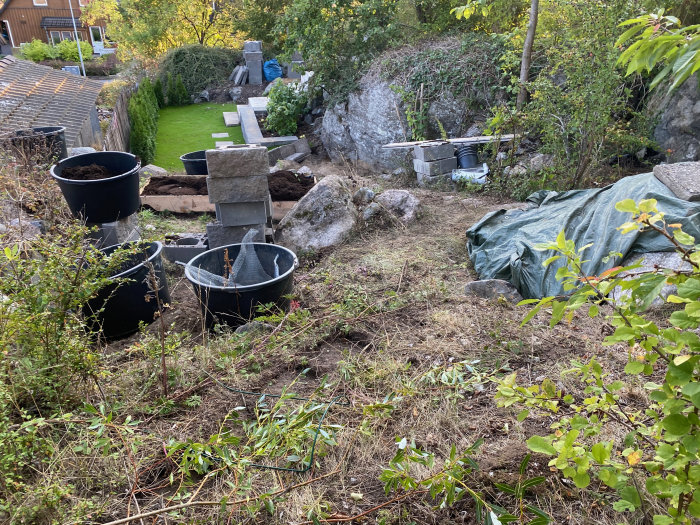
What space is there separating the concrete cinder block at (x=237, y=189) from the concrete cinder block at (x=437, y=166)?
3.87 m

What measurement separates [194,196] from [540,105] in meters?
5.35

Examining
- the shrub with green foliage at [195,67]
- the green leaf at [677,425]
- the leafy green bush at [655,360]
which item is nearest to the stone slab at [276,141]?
the shrub with green foliage at [195,67]

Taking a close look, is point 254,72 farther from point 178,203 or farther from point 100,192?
point 100,192

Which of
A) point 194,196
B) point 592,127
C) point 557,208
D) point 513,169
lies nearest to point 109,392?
point 557,208

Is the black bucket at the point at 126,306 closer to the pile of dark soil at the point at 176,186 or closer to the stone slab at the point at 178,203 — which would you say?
the stone slab at the point at 178,203

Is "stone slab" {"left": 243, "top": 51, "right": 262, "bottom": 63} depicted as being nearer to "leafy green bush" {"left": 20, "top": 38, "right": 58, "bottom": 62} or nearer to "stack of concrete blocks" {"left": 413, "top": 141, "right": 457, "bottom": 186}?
"stack of concrete blocks" {"left": 413, "top": 141, "right": 457, "bottom": 186}

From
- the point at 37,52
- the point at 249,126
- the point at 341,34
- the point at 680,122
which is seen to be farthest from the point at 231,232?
the point at 37,52

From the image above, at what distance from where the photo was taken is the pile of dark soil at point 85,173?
5461 millimetres

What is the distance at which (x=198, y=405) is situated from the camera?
2.74 meters

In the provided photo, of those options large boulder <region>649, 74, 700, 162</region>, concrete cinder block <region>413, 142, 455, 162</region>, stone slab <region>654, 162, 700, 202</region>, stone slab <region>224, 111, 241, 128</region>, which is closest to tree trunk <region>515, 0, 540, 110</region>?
concrete cinder block <region>413, 142, 455, 162</region>

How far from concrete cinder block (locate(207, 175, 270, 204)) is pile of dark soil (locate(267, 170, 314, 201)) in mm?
2007

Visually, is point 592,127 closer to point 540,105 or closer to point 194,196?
point 540,105

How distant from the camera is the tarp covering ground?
4.39m

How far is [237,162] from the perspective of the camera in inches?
208
